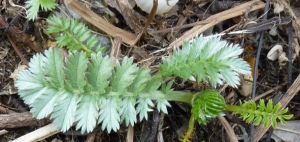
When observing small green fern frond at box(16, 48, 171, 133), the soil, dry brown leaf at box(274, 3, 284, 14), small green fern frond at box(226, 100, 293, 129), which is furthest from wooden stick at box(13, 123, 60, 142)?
dry brown leaf at box(274, 3, 284, 14)

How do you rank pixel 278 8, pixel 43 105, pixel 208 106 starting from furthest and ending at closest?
pixel 278 8, pixel 208 106, pixel 43 105

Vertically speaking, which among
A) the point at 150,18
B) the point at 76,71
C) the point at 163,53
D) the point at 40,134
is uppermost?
the point at 150,18

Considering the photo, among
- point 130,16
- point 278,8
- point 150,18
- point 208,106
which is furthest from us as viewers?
point 278,8

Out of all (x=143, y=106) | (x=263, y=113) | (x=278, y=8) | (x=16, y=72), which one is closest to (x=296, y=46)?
(x=278, y=8)

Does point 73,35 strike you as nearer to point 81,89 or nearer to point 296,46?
point 81,89

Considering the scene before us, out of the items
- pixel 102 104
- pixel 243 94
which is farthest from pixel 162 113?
pixel 243 94

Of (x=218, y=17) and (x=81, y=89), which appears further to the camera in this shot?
(x=218, y=17)

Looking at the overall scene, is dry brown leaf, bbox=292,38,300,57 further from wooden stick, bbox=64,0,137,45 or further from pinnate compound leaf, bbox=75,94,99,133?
pinnate compound leaf, bbox=75,94,99,133
